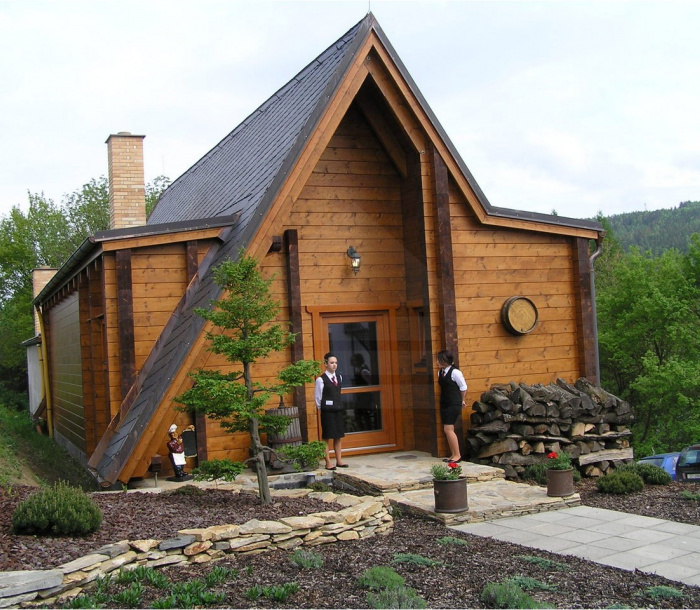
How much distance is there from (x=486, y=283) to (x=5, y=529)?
301 inches

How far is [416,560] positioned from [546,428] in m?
4.98

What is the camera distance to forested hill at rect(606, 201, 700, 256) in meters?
60.8

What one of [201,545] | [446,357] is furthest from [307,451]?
[446,357]

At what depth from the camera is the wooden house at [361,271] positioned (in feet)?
32.6

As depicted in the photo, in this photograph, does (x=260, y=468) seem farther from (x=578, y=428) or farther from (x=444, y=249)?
(x=578, y=428)

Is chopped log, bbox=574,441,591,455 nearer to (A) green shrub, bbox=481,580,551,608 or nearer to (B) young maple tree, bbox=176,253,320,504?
(B) young maple tree, bbox=176,253,320,504

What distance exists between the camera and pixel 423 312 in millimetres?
11461

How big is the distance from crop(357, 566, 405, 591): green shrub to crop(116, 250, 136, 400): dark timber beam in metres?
5.00

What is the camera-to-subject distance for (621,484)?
9695mm

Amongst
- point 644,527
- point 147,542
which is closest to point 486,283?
point 644,527

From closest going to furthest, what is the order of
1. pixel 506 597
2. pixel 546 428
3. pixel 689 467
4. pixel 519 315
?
1. pixel 506 597
2. pixel 546 428
3. pixel 519 315
4. pixel 689 467

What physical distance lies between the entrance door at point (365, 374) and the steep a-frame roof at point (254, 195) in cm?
222

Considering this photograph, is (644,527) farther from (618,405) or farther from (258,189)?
(258,189)

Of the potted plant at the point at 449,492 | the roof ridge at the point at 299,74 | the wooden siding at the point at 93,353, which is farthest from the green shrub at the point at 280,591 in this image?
the roof ridge at the point at 299,74
